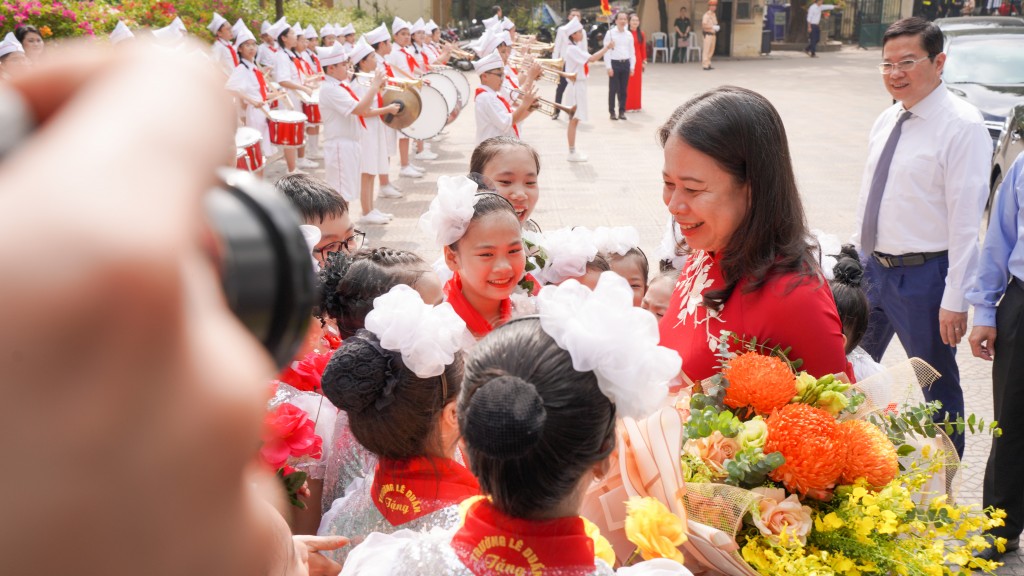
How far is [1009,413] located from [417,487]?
2736 millimetres

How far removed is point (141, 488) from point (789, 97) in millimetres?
21302

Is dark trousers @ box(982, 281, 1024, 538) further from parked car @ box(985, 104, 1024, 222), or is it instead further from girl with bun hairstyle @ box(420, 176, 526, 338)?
parked car @ box(985, 104, 1024, 222)

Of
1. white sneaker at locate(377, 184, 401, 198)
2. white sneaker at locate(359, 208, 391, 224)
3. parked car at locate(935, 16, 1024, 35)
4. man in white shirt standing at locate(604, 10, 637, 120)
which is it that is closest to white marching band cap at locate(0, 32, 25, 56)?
white sneaker at locate(359, 208, 391, 224)

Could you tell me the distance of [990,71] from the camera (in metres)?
10.5

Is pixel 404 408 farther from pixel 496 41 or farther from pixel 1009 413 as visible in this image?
pixel 496 41

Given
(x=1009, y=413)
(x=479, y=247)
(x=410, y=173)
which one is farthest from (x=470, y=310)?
(x=410, y=173)

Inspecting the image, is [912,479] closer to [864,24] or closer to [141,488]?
[141,488]

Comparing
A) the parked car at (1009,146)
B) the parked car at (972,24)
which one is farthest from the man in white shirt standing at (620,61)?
the parked car at (1009,146)

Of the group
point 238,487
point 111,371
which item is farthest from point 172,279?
point 238,487

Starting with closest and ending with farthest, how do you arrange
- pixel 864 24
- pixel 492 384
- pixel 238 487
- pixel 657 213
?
pixel 238 487 < pixel 492 384 < pixel 657 213 < pixel 864 24

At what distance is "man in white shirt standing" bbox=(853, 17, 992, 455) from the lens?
3.95m

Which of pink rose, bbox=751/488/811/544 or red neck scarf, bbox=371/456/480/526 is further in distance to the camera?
red neck scarf, bbox=371/456/480/526

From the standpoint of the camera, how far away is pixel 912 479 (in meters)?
2.01

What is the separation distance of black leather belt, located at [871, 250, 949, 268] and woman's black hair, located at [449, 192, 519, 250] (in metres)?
2.18
